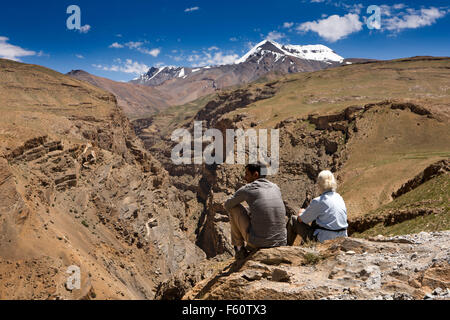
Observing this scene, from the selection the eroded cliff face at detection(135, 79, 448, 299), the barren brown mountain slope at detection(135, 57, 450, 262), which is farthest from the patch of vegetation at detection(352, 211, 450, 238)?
the eroded cliff face at detection(135, 79, 448, 299)

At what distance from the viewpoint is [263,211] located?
21.4 ft

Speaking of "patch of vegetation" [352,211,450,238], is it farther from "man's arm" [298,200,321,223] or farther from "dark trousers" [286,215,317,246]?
"man's arm" [298,200,321,223]

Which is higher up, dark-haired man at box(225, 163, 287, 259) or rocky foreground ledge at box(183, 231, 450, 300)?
dark-haired man at box(225, 163, 287, 259)

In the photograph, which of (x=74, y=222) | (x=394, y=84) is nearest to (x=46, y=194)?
(x=74, y=222)

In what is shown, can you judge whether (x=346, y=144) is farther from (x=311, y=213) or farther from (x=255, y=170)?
(x=255, y=170)

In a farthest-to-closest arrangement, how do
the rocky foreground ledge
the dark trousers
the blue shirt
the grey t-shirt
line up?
the dark trousers → the blue shirt → the grey t-shirt → the rocky foreground ledge

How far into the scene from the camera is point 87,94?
68.8m

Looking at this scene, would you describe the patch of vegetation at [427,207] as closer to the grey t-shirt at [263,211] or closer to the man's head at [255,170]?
the grey t-shirt at [263,211]

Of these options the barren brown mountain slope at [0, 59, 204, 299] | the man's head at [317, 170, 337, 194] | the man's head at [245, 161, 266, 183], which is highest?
the man's head at [245, 161, 266, 183]

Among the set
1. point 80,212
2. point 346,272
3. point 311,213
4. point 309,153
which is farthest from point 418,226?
point 309,153

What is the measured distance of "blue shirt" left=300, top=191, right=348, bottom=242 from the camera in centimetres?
701

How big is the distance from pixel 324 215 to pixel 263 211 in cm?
157

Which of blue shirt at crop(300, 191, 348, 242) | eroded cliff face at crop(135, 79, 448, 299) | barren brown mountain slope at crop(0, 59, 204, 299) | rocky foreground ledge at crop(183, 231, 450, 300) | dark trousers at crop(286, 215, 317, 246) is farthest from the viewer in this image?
eroded cliff face at crop(135, 79, 448, 299)
